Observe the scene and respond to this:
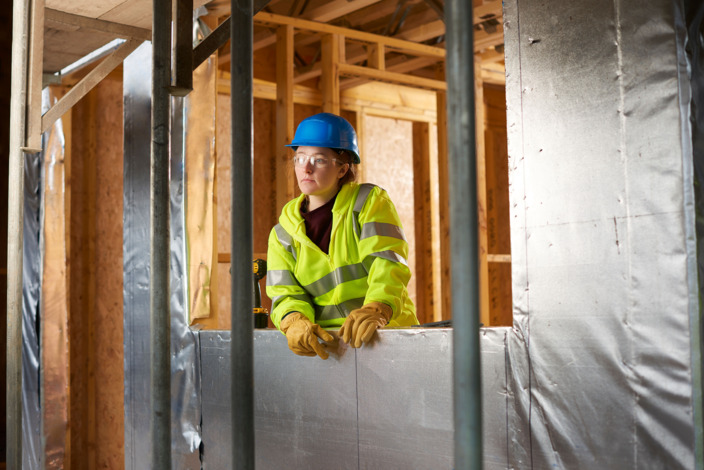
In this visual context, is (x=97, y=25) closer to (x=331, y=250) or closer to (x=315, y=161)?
(x=315, y=161)

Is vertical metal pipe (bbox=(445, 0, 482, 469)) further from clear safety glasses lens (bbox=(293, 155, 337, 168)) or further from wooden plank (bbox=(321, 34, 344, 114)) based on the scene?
wooden plank (bbox=(321, 34, 344, 114))

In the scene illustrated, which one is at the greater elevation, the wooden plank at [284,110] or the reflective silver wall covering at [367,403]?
the wooden plank at [284,110]

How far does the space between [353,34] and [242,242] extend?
402 cm

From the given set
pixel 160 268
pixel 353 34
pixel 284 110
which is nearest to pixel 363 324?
pixel 160 268

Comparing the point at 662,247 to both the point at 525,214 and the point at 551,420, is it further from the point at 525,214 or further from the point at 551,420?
the point at 551,420

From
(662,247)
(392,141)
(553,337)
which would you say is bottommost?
(553,337)

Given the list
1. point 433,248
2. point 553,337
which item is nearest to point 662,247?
point 553,337

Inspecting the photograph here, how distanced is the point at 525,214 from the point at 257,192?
4.37 metres

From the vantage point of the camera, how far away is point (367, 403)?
8.65 feet

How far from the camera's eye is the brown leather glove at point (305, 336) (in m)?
2.71

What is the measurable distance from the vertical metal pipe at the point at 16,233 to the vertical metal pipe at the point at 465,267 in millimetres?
2446

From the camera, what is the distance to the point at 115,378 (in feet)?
18.5

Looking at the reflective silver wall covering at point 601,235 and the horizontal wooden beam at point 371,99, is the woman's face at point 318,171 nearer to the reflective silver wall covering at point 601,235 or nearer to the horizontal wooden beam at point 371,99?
the reflective silver wall covering at point 601,235

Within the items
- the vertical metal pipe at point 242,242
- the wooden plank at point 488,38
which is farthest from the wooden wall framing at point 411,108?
the vertical metal pipe at point 242,242
